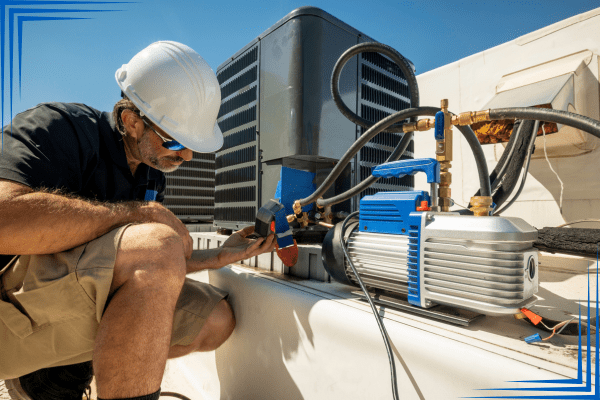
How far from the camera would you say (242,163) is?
1236 millimetres

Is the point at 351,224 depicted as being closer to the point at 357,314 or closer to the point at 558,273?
the point at 357,314

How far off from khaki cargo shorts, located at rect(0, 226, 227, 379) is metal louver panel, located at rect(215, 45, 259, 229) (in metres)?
0.60

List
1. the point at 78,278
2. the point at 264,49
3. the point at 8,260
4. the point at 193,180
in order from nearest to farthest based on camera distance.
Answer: the point at 78,278 → the point at 8,260 → the point at 264,49 → the point at 193,180

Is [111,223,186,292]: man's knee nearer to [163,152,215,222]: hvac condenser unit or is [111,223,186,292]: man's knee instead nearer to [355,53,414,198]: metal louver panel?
[355,53,414,198]: metal louver panel

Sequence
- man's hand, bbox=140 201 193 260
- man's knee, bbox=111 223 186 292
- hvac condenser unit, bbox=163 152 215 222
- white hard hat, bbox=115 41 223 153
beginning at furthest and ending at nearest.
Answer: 1. hvac condenser unit, bbox=163 152 215 222
2. white hard hat, bbox=115 41 223 153
3. man's hand, bbox=140 201 193 260
4. man's knee, bbox=111 223 186 292

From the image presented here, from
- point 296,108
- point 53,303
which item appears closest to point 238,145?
point 296,108

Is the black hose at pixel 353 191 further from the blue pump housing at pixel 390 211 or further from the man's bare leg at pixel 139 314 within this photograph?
the man's bare leg at pixel 139 314

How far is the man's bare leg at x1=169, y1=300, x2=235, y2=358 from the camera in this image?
0.85 metres

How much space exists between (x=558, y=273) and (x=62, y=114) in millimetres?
1537

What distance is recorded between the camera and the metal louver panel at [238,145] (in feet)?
3.86

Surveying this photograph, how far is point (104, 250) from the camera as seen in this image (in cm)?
60

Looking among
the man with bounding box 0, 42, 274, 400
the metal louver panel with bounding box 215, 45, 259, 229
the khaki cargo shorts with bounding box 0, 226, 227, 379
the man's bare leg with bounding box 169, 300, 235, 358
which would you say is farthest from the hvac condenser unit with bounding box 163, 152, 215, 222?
the khaki cargo shorts with bounding box 0, 226, 227, 379

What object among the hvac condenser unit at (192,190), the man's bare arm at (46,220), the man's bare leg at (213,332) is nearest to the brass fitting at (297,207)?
the man's bare leg at (213,332)

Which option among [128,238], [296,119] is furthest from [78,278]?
[296,119]
